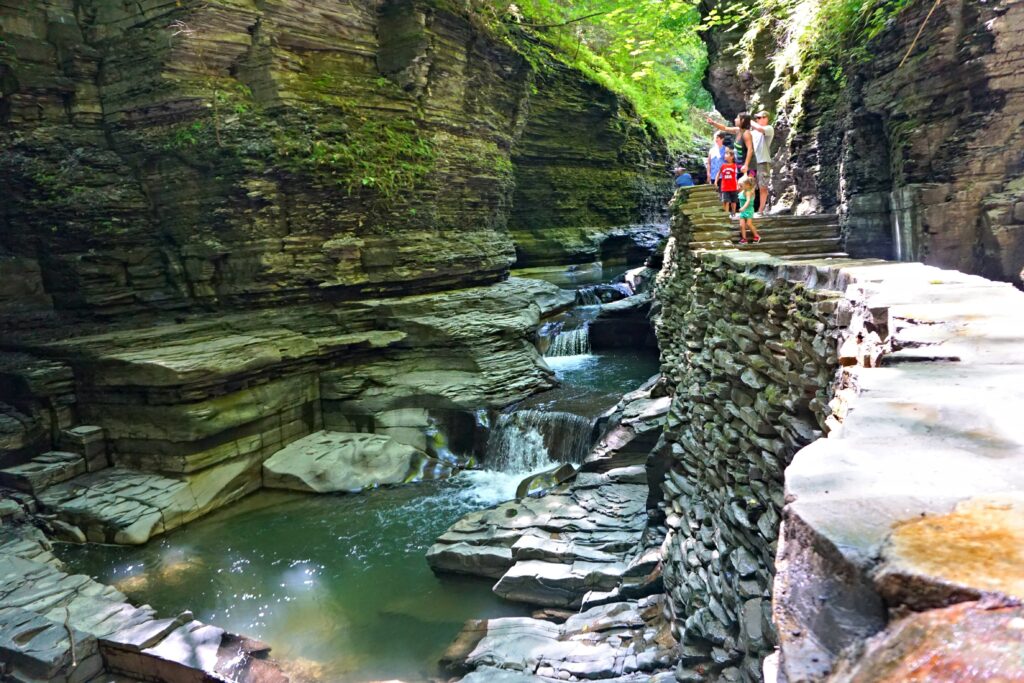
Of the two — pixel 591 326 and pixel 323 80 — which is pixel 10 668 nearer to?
pixel 323 80

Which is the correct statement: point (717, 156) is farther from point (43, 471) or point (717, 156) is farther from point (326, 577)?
point (43, 471)

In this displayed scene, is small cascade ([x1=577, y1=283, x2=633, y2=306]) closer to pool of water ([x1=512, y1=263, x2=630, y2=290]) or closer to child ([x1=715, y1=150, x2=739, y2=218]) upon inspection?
pool of water ([x1=512, y1=263, x2=630, y2=290])

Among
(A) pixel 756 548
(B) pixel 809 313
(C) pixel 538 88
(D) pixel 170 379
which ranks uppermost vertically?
(C) pixel 538 88

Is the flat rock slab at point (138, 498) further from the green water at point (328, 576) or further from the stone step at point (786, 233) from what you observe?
the stone step at point (786, 233)

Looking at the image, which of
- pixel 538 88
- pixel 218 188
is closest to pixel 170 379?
pixel 218 188

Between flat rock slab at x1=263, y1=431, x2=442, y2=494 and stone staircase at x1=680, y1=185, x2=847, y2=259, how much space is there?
6.36 meters

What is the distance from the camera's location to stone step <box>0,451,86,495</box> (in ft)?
32.6

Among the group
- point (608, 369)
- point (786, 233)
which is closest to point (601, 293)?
point (608, 369)

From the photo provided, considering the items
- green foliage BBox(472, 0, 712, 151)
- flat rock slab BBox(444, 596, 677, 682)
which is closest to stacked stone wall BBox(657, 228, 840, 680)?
flat rock slab BBox(444, 596, 677, 682)

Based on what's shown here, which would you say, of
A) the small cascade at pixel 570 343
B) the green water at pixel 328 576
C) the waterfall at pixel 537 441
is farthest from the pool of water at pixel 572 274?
the green water at pixel 328 576

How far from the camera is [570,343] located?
16.6 meters

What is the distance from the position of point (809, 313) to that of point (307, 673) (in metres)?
6.25

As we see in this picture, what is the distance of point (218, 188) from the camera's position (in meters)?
12.5

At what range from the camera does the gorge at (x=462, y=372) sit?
2.07m
